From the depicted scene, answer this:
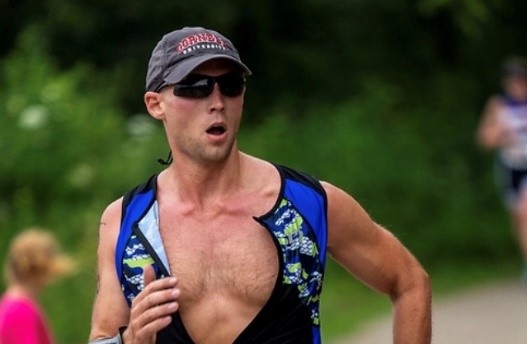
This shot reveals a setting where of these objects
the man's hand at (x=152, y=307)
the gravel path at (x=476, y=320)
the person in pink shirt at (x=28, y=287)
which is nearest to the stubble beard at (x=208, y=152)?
the man's hand at (x=152, y=307)

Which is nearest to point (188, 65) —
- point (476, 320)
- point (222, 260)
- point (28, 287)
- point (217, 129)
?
point (217, 129)

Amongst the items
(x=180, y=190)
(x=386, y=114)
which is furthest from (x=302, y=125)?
(x=180, y=190)

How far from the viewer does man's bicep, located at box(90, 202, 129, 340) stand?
15.3 ft

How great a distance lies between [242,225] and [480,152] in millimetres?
12150

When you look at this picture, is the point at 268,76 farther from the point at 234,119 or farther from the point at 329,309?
the point at 234,119

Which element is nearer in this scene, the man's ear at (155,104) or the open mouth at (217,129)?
the open mouth at (217,129)

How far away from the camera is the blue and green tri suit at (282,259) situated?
15.0 feet

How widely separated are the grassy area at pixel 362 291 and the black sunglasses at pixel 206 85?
26.3 feet

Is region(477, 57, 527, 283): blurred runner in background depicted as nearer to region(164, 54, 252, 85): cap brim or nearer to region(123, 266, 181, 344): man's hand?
region(164, 54, 252, 85): cap brim

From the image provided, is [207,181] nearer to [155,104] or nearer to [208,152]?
[208,152]

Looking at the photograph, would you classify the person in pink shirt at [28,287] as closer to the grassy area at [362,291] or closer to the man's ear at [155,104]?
the man's ear at [155,104]

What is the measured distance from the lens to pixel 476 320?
13.0 meters

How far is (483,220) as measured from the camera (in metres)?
16.2

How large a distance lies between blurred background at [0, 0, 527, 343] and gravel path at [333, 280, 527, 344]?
1.39ft
